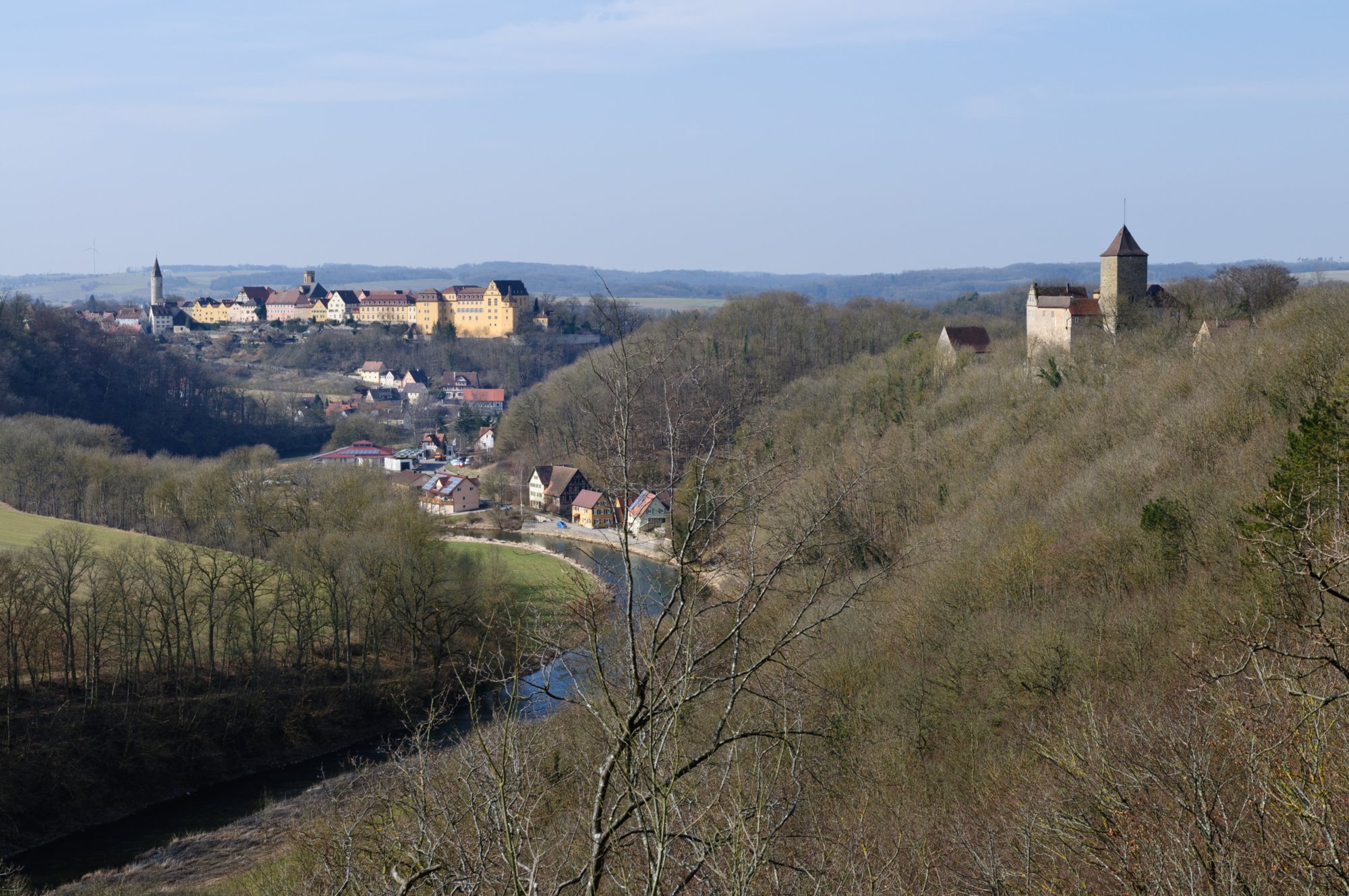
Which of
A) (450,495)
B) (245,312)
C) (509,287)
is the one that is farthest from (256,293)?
(450,495)

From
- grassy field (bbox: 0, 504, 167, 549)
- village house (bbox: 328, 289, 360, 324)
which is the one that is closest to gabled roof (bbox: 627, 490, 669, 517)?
grassy field (bbox: 0, 504, 167, 549)

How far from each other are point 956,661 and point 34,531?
23.8 meters

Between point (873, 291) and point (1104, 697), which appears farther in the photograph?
point (873, 291)

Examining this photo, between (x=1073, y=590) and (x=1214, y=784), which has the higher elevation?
(x=1214, y=784)

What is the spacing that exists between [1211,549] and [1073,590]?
190cm

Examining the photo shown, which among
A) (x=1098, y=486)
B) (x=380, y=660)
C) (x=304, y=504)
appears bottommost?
(x=380, y=660)

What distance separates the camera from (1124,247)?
2991 cm

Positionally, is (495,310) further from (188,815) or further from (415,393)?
(188,815)

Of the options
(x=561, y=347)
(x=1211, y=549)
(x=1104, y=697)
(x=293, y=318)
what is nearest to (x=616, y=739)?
(x=1104, y=697)

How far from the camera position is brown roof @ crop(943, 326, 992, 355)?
35.7 metres

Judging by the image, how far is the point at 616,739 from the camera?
3549 millimetres

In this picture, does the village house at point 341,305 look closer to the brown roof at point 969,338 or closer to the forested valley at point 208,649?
the brown roof at point 969,338

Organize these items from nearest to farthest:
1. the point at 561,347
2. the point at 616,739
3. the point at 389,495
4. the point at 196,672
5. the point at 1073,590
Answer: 1. the point at 616,739
2. the point at 1073,590
3. the point at 196,672
4. the point at 389,495
5. the point at 561,347

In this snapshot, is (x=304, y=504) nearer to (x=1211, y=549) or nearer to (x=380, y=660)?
(x=380, y=660)
